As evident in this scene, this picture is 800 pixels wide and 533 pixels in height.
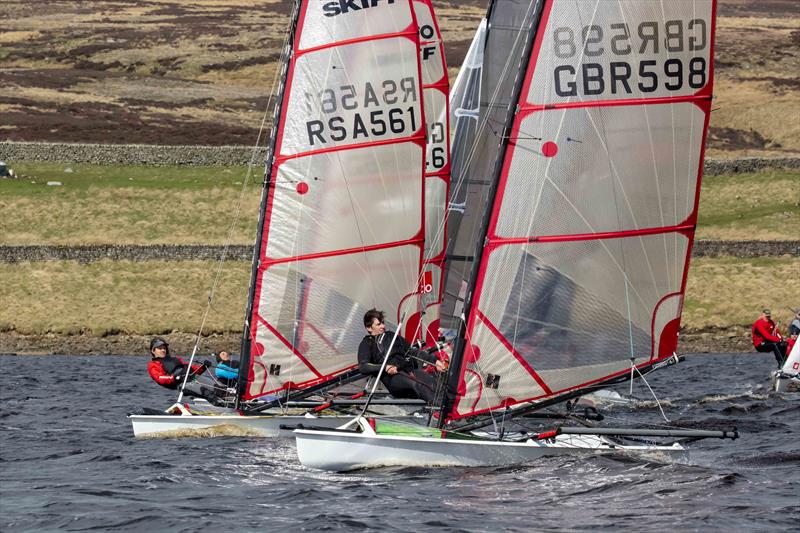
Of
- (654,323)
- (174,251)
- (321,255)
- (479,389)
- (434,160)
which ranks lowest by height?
(174,251)

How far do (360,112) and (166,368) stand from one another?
6.33m

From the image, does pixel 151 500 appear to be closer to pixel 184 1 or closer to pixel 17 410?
pixel 17 410

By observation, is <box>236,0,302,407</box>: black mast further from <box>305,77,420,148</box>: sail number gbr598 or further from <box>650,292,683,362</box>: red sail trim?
<box>650,292,683,362</box>: red sail trim

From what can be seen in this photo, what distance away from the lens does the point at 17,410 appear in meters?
32.6

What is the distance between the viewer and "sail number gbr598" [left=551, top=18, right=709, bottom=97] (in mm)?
20266

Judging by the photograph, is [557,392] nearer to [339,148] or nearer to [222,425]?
[222,425]

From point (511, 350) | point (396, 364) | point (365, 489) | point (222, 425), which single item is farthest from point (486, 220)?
point (222, 425)

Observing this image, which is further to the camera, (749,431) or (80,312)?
(80,312)

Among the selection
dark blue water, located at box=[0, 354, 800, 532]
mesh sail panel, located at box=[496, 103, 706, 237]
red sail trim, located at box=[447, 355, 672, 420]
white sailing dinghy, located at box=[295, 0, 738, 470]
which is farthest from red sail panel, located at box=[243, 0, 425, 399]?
mesh sail panel, located at box=[496, 103, 706, 237]

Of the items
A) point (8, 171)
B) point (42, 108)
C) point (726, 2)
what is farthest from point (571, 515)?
point (726, 2)

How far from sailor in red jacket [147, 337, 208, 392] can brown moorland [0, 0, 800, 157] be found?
52013mm

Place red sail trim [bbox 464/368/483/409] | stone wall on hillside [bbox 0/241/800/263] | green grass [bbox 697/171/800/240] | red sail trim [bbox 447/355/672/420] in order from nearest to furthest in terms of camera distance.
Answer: red sail trim [bbox 464/368/483/409], red sail trim [bbox 447/355/672/420], stone wall on hillside [bbox 0/241/800/263], green grass [bbox 697/171/800/240]

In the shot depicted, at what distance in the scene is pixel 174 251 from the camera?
6162cm

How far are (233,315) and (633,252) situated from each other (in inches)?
1458
